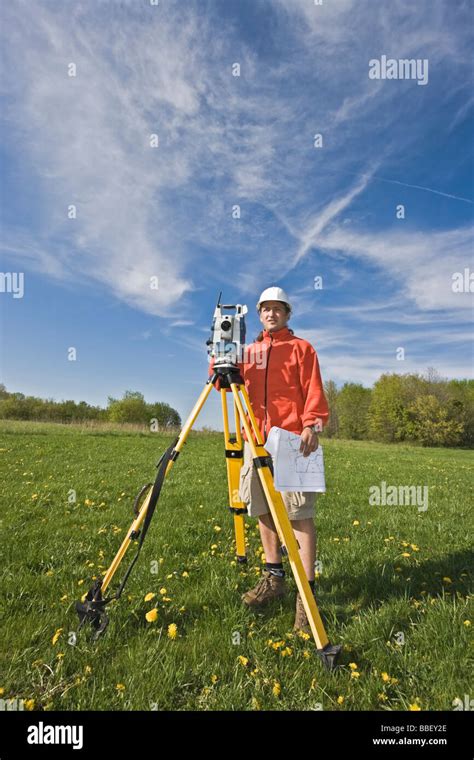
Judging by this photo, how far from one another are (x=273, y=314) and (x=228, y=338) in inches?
31.0

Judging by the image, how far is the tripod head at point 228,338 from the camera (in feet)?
12.8

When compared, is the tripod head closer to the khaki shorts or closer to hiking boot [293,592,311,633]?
the khaki shorts

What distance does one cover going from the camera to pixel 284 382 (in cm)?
423

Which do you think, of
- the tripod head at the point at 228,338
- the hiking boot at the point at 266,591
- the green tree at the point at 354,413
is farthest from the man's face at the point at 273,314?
the green tree at the point at 354,413

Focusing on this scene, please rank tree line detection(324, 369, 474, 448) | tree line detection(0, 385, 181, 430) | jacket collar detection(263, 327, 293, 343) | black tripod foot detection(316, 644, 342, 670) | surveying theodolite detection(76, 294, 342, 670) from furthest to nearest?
tree line detection(324, 369, 474, 448) → tree line detection(0, 385, 181, 430) → jacket collar detection(263, 327, 293, 343) → surveying theodolite detection(76, 294, 342, 670) → black tripod foot detection(316, 644, 342, 670)

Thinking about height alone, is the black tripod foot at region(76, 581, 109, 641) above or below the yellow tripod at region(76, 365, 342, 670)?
below

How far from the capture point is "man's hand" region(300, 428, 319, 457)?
3.80m

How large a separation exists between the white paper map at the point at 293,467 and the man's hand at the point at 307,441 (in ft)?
0.27

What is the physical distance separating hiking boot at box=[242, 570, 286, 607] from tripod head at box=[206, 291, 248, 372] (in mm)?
2471

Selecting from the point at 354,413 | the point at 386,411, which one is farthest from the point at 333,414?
the point at 386,411

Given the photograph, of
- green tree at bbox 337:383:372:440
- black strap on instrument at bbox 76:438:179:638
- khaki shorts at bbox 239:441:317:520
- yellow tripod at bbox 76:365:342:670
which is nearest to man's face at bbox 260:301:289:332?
yellow tripod at bbox 76:365:342:670

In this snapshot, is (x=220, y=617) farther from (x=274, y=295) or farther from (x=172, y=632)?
(x=274, y=295)
